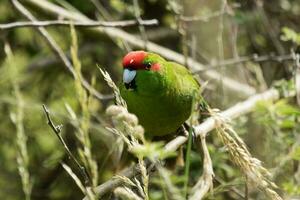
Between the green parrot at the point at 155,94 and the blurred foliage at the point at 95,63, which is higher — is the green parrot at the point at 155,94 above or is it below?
above

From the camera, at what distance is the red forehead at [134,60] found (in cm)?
238

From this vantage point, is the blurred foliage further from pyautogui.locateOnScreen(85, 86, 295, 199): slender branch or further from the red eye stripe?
the red eye stripe

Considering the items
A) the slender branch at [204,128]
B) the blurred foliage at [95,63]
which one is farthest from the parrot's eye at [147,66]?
the blurred foliage at [95,63]

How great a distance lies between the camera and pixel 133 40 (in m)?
3.72

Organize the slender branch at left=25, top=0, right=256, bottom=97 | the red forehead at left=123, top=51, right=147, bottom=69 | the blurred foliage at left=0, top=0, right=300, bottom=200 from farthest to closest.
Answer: the blurred foliage at left=0, top=0, right=300, bottom=200, the slender branch at left=25, top=0, right=256, bottom=97, the red forehead at left=123, top=51, right=147, bottom=69

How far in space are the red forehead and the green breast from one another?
4 centimetres

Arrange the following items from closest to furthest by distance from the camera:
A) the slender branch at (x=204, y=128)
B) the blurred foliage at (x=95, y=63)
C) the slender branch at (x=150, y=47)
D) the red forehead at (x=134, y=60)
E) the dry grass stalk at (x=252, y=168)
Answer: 1. the dry grass stalk at (x=252, y=168)
2. the slender branch at (x=204, y=128)
3. the red forehead at (x=134, y=60)
4. the slender branch at (x=150, y=47)
5. the blurred foliage at (x=95, y=63)

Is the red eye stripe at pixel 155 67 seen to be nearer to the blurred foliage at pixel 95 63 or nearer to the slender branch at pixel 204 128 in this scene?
the slender branch at pixel 204 128

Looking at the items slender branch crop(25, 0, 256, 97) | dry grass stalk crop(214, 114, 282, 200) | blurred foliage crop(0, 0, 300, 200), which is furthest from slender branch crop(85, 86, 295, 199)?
slender branch crop(25, 0, 256, 97)

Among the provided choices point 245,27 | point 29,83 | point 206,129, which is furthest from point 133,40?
point 206,129

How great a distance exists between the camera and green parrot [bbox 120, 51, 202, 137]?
2.44 metres

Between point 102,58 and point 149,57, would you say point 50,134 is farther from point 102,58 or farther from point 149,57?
point 149,57

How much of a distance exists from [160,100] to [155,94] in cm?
4

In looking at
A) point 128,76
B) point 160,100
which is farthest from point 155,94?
Result: point 128,76
